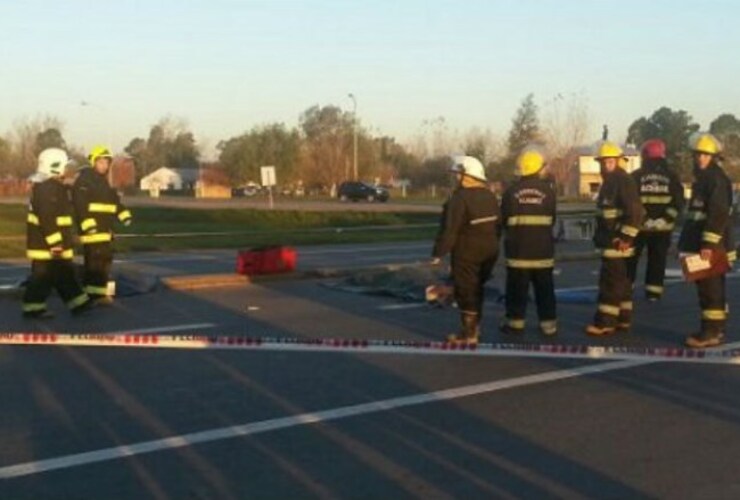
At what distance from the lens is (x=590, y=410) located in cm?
769

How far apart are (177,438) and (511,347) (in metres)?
4.15

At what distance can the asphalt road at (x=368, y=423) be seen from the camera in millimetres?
Result: 5930

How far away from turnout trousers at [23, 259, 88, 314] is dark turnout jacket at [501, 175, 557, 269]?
4920 millimetres

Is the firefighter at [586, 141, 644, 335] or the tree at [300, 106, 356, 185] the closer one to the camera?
the firefighter at [586, 141, 644, 335]

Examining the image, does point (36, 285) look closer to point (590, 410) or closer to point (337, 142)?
point (590, 410)

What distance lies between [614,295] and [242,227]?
30.4 m

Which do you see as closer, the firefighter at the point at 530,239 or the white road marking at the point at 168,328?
the firefighter at the point at 530,239

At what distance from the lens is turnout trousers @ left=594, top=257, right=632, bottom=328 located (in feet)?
37.3

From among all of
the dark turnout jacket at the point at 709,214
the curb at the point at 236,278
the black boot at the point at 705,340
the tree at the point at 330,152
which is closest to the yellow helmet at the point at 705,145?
the dark turnout jacket at the point at 709,214

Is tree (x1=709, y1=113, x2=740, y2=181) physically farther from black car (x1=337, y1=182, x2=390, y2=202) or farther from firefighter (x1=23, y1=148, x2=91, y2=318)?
firefighter (x1=23, y1=148, x2=91, y2=318)

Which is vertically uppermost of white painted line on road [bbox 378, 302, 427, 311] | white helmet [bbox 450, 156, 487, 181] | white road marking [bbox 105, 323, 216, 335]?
white helmet [bbox 450, 156, 487, 181]

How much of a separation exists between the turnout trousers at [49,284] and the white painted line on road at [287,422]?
572 centimetres

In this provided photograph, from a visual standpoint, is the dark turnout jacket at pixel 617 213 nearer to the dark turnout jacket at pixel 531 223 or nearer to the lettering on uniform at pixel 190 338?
the dark turnout jacket at pixel 531 223

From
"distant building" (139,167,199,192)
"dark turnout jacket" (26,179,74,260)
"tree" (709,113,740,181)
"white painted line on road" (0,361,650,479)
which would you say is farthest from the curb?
"distant building" (139,167,199,192)
